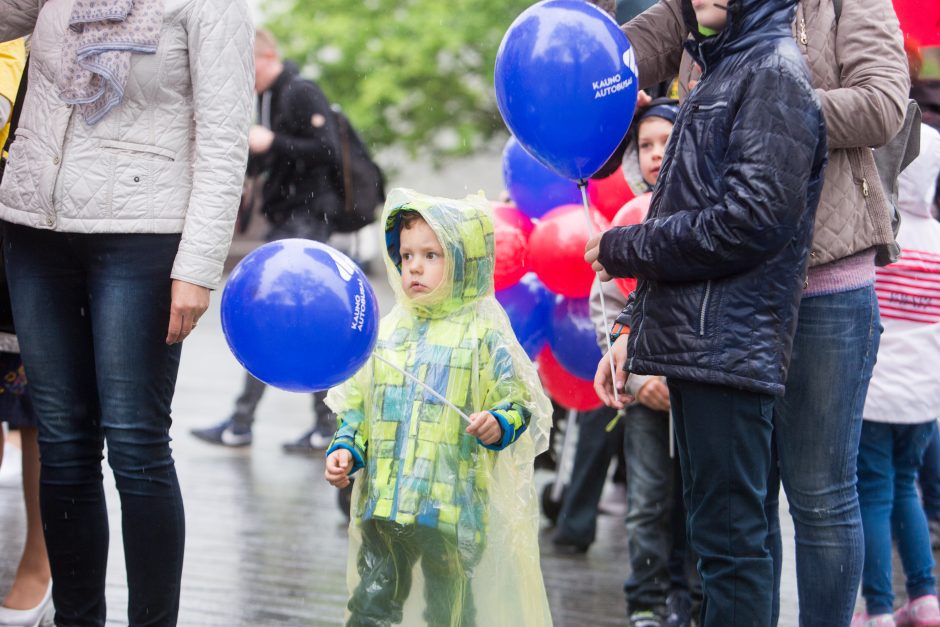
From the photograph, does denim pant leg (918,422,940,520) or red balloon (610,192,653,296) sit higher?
red balloon (610,192,653,296)

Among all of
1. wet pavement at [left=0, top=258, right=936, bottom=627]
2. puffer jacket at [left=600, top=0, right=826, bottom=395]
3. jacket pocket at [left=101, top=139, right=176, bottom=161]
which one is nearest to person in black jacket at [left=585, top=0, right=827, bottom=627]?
puffer jacket at [left=600, top=0, right=826, bottom=395]

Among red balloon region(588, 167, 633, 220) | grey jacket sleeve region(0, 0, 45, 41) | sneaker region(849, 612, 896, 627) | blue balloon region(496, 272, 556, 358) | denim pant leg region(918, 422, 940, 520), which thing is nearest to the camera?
grey jacket sleeve region(0, 0, 45, 41)

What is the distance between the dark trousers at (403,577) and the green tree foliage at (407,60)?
82.3ft

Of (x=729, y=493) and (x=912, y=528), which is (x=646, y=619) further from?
(x=729, y=493)

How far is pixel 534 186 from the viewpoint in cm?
514

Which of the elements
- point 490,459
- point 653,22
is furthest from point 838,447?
point 653,22

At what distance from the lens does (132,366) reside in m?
3.43

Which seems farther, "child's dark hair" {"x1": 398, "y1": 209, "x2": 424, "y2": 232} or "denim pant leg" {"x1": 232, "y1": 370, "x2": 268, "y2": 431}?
"denim pant leg" {"x1": 232, "y1": 370, "x2": 268, "y2": 431}

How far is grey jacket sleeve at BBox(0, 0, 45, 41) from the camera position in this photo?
3645mm

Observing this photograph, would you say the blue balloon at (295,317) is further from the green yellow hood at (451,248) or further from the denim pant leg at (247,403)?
the denim pant leg at (247,403)

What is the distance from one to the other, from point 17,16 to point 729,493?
2.30m

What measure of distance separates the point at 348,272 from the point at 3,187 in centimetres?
97

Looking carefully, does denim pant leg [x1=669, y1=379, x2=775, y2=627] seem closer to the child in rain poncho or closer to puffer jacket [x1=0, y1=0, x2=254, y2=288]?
the child in rain poncho

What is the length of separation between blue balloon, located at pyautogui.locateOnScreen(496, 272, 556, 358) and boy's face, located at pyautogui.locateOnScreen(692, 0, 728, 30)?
2.07 m
